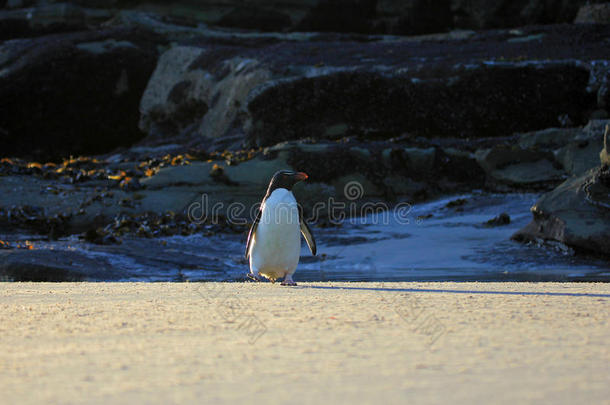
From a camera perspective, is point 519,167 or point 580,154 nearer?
point 580,154

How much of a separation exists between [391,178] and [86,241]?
7599 mm

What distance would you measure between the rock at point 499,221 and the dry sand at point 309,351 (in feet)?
28.9

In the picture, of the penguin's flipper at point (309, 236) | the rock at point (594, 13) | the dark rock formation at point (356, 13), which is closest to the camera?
the penguin's flipper at point (309, 236)

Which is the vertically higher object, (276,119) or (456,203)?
(276,119)

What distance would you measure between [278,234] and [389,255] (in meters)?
4.68

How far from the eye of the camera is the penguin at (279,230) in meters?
6.93

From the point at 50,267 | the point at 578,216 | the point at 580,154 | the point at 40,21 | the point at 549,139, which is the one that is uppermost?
the point at 40,21

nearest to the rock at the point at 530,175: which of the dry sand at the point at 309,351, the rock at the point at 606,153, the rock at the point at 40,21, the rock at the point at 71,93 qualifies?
the rock at the point at 606,153

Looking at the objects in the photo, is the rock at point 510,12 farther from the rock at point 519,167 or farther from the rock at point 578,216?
the rock at point 578,216

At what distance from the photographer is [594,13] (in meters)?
33.0

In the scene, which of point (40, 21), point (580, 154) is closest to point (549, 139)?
point (580, 154)

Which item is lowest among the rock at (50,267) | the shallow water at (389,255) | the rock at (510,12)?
the shallow water at (389,255)

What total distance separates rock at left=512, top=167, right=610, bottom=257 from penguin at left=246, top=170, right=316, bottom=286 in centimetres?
517

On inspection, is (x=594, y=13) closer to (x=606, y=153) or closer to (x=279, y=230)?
(x=606, y=153)
